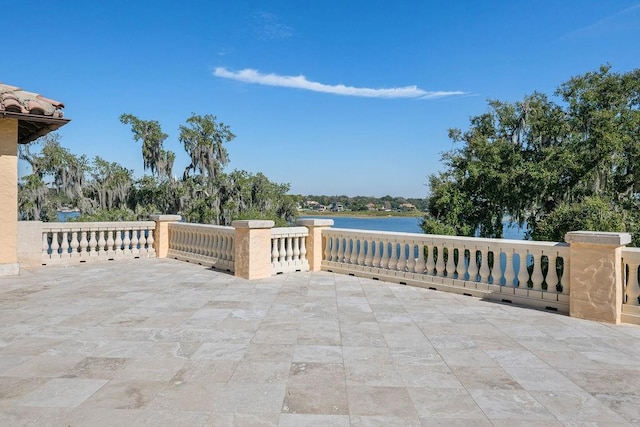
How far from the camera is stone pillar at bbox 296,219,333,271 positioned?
25.2 feet

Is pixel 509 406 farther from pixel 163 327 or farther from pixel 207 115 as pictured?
pixel 207 115

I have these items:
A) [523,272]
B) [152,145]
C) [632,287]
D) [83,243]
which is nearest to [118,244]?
[83,243]

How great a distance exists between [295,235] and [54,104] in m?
5.11

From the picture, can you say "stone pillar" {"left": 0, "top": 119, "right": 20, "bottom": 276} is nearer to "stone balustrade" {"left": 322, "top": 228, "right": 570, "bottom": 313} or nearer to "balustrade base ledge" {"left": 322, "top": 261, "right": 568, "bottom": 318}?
"stone balustrade" {"left": 322, "top": 228, "right": 570, "bottom": 313}

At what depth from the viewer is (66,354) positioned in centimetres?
324

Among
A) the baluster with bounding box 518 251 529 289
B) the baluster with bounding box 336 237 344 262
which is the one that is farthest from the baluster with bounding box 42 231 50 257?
the baluster with bounding box 518 251 529 289

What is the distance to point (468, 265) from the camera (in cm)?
627

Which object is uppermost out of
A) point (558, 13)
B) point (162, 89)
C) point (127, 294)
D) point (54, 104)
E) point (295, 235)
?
point (558, 13)

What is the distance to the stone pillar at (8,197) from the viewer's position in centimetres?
684

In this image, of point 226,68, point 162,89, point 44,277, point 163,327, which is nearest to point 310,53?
point 226,68

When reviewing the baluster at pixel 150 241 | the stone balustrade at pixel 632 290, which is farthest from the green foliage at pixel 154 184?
the stone balustrade at pixel 632 290

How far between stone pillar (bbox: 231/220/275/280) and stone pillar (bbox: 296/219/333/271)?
951 millimetres

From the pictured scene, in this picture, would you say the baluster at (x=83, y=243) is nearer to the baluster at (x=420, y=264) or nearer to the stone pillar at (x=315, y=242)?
the stone pillar at (x=315, y=242)

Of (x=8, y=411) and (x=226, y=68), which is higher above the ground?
(x=226, y=68)
